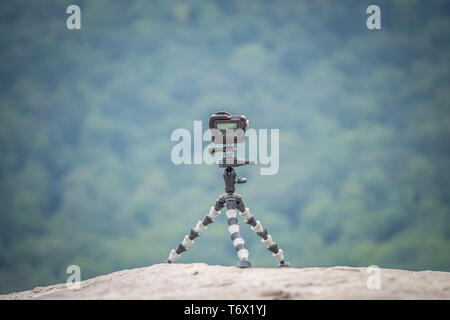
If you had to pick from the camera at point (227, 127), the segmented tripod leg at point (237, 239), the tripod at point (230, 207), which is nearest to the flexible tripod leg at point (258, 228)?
the tripod at point (230, 207)

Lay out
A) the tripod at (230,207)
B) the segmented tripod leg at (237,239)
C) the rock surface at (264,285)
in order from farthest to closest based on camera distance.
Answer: the tripod at (230,207)
the segmented tripod leg at (237,239)
the rock surface at (264,285)

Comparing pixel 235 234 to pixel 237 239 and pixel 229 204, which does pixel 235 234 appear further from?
pixel 229 204

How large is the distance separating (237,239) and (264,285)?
949 millimetres

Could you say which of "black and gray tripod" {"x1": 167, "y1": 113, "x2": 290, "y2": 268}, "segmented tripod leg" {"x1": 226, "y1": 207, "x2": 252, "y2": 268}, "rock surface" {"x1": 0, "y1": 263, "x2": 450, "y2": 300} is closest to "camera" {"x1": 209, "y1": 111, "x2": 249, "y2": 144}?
"black and gray tripod" {"x1": 167, "y1": 113, "x2": 290, "y2": 268}

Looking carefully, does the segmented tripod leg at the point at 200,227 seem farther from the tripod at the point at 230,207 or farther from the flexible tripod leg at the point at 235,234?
the flexible tripod leg at the point at 235,234

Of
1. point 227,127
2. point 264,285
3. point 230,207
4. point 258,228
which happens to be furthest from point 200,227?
point 264,285

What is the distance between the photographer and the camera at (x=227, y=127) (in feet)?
15.7

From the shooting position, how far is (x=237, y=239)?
451 centimetres

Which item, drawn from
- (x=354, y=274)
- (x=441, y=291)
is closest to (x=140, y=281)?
(x=354, y=274)

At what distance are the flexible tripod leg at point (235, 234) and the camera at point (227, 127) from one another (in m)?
0.57

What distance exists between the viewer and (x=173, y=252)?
5004 millimetres

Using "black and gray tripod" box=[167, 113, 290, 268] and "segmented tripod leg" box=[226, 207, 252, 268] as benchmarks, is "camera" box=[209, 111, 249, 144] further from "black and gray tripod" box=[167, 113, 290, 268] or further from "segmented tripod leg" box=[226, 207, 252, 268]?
"segmented tripod leg" box=[226, 207, 252, 268]

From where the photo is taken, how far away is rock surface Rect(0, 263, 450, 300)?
11.2 ft
